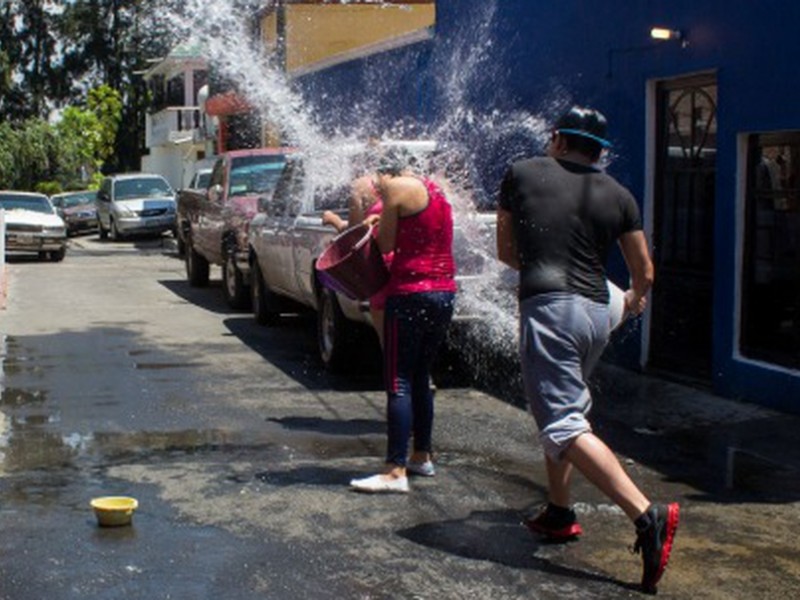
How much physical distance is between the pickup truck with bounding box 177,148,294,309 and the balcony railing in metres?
26.0

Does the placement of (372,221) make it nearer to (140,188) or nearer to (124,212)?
(124,212)

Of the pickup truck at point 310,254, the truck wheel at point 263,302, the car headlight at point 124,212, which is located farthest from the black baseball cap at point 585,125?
the car headlight at point 124,212

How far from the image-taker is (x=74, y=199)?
128ft

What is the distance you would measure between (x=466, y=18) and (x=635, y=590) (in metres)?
10.7

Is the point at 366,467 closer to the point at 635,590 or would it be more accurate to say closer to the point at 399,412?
the point at 399,412

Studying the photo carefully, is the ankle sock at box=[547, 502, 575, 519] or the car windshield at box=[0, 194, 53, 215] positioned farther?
the car windshield at box=[0, 194, 53, 215]

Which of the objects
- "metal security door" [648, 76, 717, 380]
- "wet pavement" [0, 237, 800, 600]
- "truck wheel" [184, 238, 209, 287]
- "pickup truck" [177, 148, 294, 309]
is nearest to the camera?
"wet pavement" [0, 237, 800, 600]

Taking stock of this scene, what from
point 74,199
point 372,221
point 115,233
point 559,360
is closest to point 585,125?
point 559,360

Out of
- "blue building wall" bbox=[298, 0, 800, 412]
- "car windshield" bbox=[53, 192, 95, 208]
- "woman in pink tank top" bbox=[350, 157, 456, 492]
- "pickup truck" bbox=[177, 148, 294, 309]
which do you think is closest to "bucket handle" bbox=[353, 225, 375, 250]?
"woman in pink tank top" bbox=[350, 157, 456, 492]

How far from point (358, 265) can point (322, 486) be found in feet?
3.89

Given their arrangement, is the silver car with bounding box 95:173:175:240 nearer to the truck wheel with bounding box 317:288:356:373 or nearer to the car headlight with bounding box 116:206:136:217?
the car headlight with bounding box 116:206:136:217

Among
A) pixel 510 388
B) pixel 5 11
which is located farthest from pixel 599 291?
Result: pixel 5 11

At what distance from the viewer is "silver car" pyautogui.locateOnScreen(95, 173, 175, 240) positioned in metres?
33.4

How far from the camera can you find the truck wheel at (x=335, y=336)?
35.9 feet
